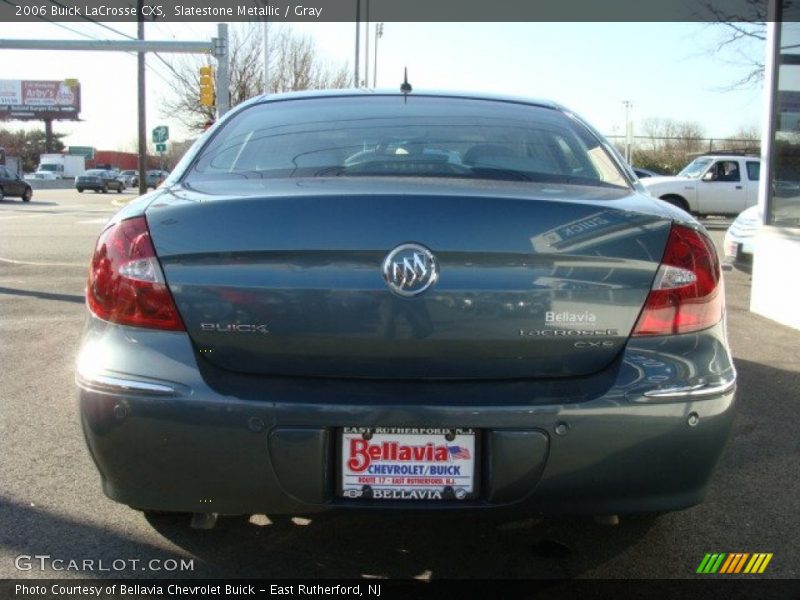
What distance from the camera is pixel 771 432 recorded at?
13.6 feet

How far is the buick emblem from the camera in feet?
7.04

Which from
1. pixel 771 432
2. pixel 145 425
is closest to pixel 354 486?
pixel 145 425

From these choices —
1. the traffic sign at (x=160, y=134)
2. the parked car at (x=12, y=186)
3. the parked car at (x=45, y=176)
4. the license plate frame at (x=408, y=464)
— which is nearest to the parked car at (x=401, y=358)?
the license plate frame at (x=408, y=464)

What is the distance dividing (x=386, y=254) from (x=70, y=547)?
5.31 ft

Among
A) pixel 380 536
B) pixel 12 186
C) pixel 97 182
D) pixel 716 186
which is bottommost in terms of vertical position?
pixel 380 536

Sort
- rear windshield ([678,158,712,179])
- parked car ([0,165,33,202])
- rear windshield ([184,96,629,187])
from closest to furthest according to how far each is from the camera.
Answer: rear windshield ([184,96,629,187]), rear windshield ([678,158,712,179]), parked car ([0,165,33,202])

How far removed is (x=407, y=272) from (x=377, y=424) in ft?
1.35

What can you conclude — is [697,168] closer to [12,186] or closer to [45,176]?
[12,186]

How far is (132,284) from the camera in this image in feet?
7.42

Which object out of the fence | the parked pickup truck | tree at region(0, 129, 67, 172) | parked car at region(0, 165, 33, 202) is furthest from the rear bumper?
tree at region(0, 129, 67, 172)

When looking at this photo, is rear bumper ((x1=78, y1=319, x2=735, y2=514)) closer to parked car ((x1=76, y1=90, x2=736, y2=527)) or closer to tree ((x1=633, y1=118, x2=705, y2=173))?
parked car ((x1=76, y1=90, x2=736, y2=527))

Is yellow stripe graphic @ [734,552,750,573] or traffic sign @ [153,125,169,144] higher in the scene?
traffic sign @ [153,125,169,144]

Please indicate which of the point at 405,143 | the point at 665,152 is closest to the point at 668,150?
the point at 665,152

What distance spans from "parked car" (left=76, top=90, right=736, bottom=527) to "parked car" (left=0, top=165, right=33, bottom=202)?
3421 centimetres
